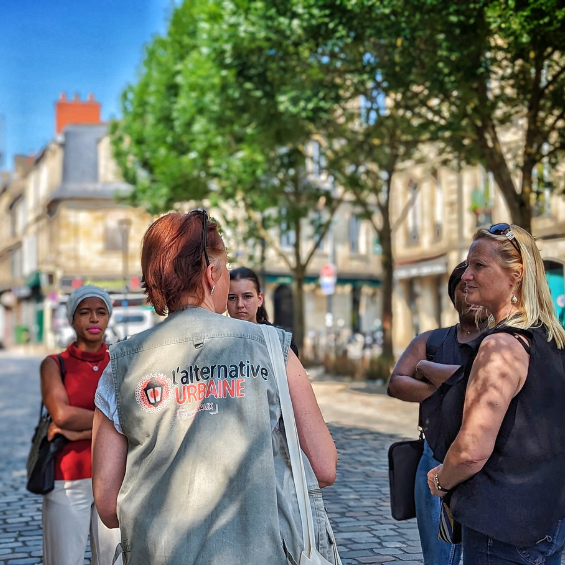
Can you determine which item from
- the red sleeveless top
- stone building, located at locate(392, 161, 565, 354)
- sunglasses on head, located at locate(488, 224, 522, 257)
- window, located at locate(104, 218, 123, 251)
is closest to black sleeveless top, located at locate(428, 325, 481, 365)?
sunglasses on head, located at locate(488, 224, 522, 257)

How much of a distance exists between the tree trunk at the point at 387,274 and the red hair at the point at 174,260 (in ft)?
62.2

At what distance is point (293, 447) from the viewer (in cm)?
249

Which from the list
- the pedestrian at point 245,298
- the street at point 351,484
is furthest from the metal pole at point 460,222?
the pedestrian at point 245,298

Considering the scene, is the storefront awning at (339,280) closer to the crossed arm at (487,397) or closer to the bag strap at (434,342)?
the bag strap at (434,342)

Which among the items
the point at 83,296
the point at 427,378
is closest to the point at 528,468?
the point at 427,378

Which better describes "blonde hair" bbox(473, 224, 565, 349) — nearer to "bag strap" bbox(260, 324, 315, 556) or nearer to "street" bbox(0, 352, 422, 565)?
"bag strap" bbox(260, 324, 315, 556)

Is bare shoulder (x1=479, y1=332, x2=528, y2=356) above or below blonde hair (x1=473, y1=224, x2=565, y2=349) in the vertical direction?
below

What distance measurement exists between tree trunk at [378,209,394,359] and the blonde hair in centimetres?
1834

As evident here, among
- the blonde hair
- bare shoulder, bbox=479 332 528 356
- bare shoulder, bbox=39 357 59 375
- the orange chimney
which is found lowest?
bare shoulder, bbox=39 357 59 375

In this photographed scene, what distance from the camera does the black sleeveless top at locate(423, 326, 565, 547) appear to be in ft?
9.32

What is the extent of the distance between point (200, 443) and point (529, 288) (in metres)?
1.20

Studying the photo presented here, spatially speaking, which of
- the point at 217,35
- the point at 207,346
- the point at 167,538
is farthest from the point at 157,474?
the point at 217,35

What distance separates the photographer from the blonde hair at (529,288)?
295 centimetres

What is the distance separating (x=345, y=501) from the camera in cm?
817
